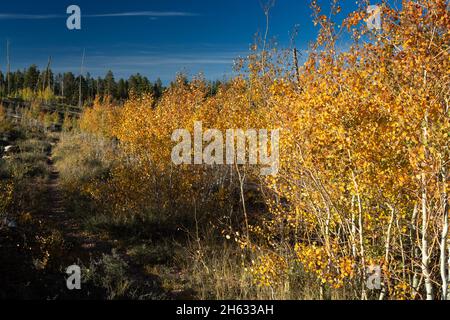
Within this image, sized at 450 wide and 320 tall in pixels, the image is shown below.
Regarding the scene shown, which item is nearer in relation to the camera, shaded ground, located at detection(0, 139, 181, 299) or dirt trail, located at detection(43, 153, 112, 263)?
shaded ground, located at detection(0, 139, 181, 299)

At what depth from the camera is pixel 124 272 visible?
7988 mm

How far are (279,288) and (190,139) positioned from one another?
677cm

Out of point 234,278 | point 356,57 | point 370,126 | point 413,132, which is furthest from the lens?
point 234,278

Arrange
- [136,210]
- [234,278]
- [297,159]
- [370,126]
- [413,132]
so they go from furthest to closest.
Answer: [136,210] → [234,278] → [297,159] → [370,126] → [413,132]

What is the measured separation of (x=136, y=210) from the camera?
1198cm

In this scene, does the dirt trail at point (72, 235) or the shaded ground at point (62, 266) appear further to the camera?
the dirt trail at point (72, 235)

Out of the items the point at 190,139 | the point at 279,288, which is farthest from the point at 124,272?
the point at 190,139

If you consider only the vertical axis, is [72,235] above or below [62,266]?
above

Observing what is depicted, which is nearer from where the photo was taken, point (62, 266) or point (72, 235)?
point (62, 266)

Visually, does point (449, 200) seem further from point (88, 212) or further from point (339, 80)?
point (88, 212)
